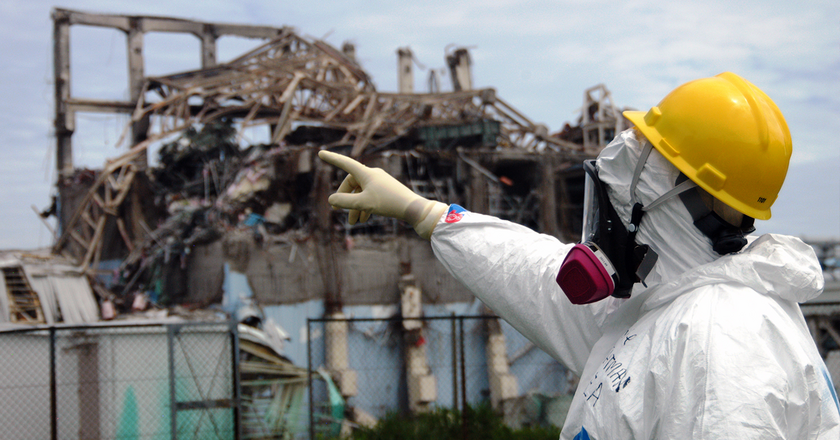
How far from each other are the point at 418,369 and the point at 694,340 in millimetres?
10105

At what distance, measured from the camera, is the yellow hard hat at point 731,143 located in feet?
4.75

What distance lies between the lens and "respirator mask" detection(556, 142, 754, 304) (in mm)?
1510

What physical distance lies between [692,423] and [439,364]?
10477mm

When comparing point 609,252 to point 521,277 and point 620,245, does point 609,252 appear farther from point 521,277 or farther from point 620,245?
point 521,277

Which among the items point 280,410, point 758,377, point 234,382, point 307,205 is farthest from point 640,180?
point 307,205

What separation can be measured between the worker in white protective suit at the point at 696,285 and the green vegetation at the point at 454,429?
613cm

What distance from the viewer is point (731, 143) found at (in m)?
1.45

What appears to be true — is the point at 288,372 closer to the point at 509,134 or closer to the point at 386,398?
the point at 386,398

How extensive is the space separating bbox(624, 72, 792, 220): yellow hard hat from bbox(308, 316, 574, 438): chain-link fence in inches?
365

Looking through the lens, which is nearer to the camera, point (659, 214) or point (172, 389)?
point (659, 214)

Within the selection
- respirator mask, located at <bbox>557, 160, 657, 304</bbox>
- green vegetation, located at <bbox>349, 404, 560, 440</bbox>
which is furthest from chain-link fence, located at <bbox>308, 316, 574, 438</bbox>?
respirator mask, located at <bbox>557, 160, 657, 304</bbox>

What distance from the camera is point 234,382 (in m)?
7.27

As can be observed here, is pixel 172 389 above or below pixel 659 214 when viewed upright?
below

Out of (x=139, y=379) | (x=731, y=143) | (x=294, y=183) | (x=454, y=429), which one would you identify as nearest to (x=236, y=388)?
(x=139, y=379)
